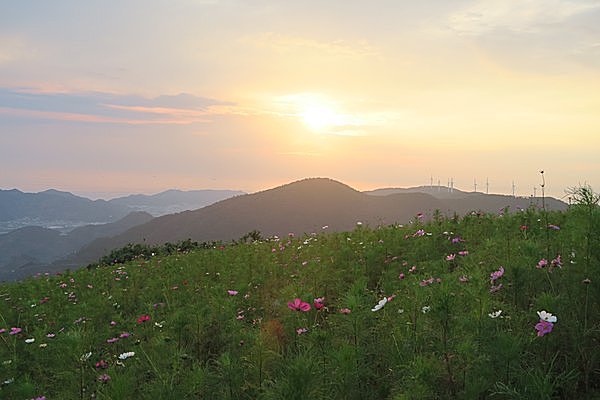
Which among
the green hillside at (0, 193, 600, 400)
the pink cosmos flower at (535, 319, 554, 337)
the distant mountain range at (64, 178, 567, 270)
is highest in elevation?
the pink cosmos flower at (535, 319, 554, 337)

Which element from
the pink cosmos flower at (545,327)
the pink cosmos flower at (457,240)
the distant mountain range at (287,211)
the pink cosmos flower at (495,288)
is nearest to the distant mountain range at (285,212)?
the distant mountain range at (287,211)

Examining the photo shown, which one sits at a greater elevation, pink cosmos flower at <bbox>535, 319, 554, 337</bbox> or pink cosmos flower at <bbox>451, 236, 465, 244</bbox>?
pink cosmos flower at <bbox>535, 319, 554, 337</bbox>

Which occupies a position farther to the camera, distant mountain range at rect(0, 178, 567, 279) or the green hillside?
distant mountain range at rect(0, 178, 567, 279)

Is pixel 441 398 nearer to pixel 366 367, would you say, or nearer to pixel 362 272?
pixel 366 367

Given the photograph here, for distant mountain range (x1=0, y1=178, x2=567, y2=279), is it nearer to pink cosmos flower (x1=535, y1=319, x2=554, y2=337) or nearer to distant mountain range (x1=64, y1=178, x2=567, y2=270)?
distant mountain range (x1=64, y1=178, x2=567, y2=270)

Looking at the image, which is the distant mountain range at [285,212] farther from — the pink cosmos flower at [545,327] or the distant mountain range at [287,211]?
the pink cosmos flower at [545,327]

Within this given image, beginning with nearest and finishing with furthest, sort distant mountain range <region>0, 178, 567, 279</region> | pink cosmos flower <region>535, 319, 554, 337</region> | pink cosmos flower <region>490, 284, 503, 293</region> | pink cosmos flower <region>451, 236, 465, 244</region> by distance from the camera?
1. pink cosmos flower <region>535, 319, 554, 337</region>
2. pink cosmos flower <region>490, 284, 503, 293</region>
3. pink cosmos flower <region>451, 236, 465, 244</region>
4. distant mountain range <region>0, 178, 567, 279</region>

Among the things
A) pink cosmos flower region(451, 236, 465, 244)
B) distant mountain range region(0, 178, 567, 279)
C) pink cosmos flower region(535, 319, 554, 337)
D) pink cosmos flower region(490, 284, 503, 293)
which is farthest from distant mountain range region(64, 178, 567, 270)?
pink cosmos flower region(535, 319, 554, 337)

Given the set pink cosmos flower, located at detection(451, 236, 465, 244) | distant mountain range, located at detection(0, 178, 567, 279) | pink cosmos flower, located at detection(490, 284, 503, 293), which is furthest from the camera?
distant mountain range, located at detection(0, 178, 567, 279)

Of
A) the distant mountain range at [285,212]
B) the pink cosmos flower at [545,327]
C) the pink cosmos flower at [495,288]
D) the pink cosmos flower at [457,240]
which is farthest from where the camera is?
the distant mountain range at [285,212]

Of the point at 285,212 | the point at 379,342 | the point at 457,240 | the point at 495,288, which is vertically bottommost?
the point at 285,212

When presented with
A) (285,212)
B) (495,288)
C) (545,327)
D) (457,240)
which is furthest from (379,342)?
(285,212)

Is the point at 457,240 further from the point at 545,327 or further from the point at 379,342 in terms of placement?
the point at 545,327

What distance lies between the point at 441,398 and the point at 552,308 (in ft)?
3.41
